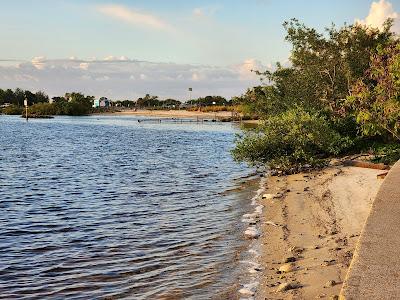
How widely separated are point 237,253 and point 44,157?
2714 cm

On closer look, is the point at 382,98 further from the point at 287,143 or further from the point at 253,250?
the point at 253,250

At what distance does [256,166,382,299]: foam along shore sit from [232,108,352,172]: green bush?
2002mm

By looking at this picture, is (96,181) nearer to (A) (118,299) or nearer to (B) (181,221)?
(B) (181,221)

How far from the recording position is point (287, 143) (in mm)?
20750

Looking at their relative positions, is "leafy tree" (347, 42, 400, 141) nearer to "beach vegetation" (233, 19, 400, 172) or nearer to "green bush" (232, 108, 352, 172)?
"beach vegetation" (233, 19, 400, 172)

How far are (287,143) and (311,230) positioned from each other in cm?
1034

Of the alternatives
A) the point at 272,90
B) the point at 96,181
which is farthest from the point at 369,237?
the point at 272,90

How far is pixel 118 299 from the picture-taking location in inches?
292

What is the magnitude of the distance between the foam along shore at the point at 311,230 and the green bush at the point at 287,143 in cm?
200

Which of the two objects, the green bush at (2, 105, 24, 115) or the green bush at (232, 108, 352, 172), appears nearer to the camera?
the green bush at (232, 108, 352, 172)

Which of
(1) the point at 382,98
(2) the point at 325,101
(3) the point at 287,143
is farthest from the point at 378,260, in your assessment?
(2) the point at 325,101

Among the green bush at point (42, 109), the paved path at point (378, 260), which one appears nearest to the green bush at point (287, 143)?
the paved path at point (378, 260)

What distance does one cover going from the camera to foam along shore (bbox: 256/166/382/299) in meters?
7.32

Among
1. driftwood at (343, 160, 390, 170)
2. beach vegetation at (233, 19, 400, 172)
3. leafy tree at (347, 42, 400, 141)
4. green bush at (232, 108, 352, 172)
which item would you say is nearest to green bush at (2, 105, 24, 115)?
beach vegetation at (233, 19, 400, 172)
